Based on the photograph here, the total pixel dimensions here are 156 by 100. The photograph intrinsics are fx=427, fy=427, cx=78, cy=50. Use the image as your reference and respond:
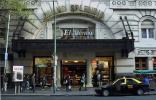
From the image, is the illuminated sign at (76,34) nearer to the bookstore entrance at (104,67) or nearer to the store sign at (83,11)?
the store sign at (83,11)

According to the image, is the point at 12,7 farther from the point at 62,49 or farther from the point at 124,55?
the point at 124,55

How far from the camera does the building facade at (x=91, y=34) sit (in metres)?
44.8

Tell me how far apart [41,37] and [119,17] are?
28.1 feet

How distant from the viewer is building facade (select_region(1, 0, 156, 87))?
44.8m

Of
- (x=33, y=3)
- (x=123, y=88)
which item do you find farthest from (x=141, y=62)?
(x=33, y=3)

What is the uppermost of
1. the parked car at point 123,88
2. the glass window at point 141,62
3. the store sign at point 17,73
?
the glass window at point 141,62

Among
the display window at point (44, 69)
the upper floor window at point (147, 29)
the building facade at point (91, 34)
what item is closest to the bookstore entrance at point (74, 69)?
the building facade at point (91, 34)

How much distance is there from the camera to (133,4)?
149ft

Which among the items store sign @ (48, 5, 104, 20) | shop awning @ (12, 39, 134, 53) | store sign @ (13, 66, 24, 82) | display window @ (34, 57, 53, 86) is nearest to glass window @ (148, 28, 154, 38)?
shop awning @ (12, 39, 134, 53)

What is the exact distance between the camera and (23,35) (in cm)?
4453

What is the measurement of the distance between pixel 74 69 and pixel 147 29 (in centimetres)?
903

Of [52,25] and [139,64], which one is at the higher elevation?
[52,25]

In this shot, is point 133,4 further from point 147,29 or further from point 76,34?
point 76,34

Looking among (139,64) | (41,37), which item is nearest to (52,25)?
(41,37)
